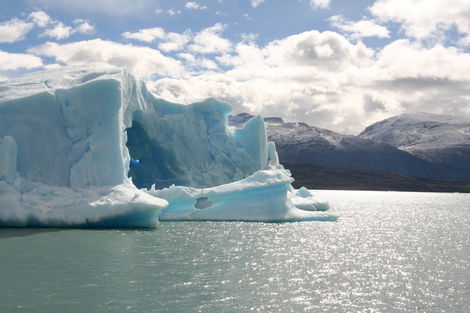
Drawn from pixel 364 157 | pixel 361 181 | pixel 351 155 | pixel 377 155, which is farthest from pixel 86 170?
pixel 377 155

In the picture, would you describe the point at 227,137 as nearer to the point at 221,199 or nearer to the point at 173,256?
the point at 221,199

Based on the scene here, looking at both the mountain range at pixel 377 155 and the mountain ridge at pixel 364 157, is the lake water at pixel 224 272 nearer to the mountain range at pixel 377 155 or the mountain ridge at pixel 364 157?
the mountain range at pixel 377 155

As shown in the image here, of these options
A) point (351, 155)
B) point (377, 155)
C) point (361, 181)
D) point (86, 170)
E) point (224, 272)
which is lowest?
point (224, 272)

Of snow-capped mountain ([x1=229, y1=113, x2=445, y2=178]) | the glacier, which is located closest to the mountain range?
snow-capped mountain ([x1=229, y1=113, x2=445, y2=178])

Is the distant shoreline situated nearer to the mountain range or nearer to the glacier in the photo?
the mountain range

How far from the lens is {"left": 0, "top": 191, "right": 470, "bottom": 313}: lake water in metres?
9.39

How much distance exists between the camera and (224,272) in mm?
12188

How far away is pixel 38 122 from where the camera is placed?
67.2 ft

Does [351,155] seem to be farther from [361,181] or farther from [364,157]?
[361,181]

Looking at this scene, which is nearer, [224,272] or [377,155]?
[224,272]

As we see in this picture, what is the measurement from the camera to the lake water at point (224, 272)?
30.8 feet

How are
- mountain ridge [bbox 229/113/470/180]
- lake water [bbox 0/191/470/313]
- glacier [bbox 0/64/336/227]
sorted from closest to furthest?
lake water [bbox 0/191/470/313]
glacier [bbox 0/64/336/227]
mountain ridge [bbox 229/113/470/180]

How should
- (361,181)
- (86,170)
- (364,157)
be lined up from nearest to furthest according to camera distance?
1. (86,170)
2. (361,181)
3. (364,157)

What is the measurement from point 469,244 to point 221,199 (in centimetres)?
1120
